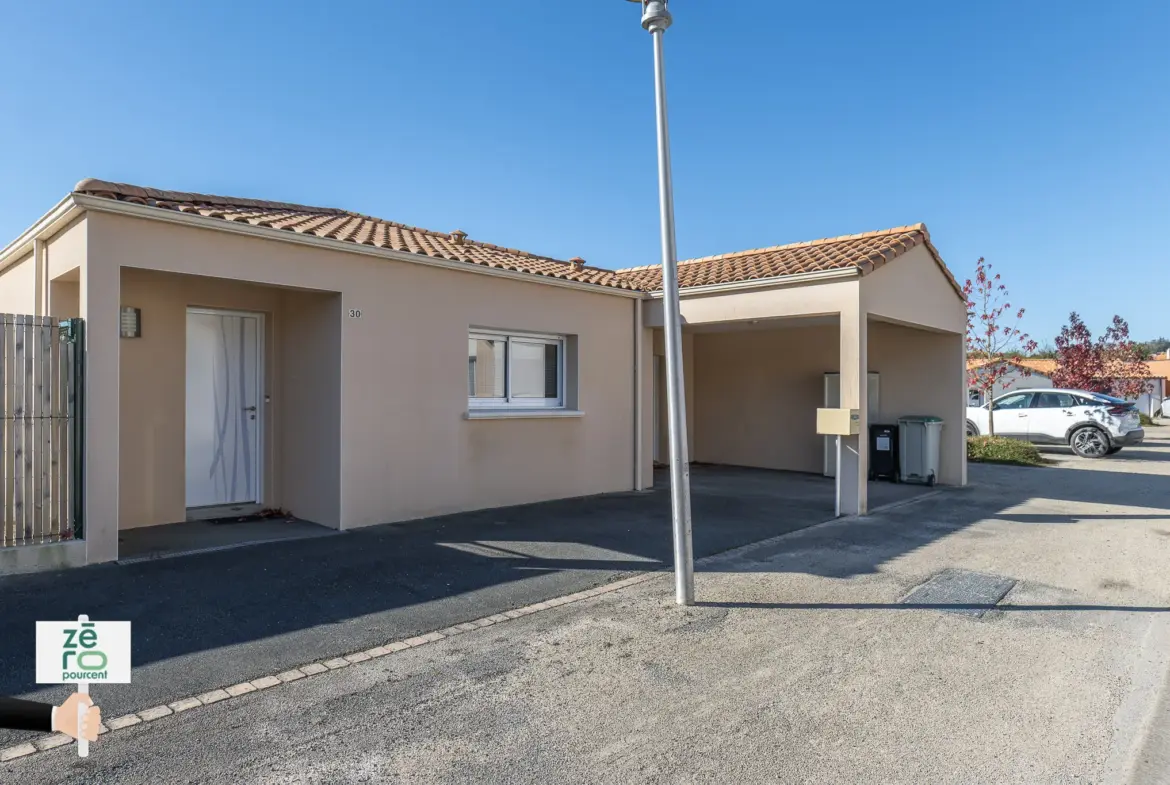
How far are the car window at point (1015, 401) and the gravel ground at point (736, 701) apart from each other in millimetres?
14562

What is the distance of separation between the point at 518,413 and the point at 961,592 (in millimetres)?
A: 5611

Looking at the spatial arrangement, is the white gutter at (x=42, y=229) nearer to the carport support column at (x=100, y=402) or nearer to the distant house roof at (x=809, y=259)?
the carport support column at (x=100, y=402)

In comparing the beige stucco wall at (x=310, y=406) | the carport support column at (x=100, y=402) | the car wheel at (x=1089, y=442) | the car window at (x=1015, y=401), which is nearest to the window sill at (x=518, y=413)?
the beige stucco wall at (x=310, y=406)

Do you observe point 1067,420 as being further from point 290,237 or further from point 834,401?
point 290,237

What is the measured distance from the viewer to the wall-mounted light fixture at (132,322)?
7.38 metres

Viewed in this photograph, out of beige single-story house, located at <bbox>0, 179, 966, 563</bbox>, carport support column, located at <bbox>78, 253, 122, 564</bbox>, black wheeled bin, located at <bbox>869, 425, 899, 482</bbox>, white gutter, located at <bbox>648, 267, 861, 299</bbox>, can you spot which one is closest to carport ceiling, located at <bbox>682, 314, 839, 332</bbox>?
beige single-story house, located at <bbox>0, 179, 966, 563</bbox>

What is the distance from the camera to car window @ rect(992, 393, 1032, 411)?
62.4 ft

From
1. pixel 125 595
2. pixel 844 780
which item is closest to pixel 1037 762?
pixel 844 780

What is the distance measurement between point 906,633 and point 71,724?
4593mm

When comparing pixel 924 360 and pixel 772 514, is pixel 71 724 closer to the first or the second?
pixel 772 514

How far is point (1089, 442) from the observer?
17.5 meters

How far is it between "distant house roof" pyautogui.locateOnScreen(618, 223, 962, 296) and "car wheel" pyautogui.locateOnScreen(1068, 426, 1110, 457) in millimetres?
8445

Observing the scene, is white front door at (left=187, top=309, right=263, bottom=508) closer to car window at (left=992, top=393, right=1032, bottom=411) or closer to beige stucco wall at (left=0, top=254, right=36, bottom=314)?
beige stucco wall at (left=0, top=254, right=36, bottom=314)

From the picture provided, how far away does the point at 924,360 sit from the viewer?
41.6 ft
